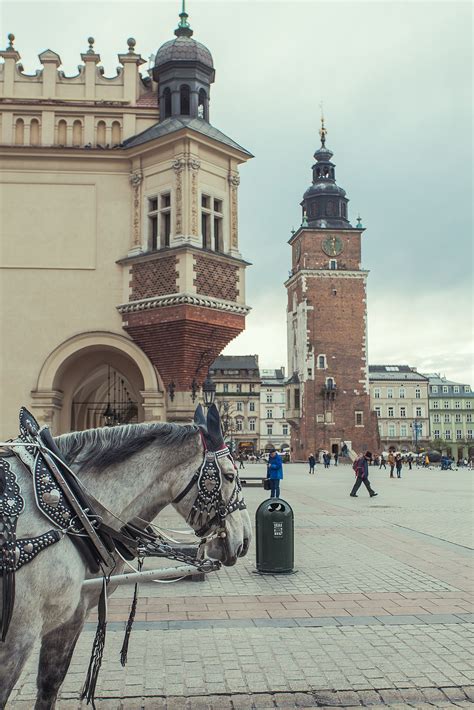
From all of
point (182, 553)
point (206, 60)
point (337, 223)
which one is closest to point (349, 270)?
point (337, 223)

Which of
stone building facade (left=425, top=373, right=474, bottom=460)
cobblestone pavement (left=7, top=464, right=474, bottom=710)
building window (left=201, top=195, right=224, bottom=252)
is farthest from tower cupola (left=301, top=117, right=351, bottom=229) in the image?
cobblestone pavement (left=7, top=464, right=474, bottom=710)

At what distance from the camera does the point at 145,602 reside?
7781 millimetres

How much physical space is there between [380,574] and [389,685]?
4.32 m

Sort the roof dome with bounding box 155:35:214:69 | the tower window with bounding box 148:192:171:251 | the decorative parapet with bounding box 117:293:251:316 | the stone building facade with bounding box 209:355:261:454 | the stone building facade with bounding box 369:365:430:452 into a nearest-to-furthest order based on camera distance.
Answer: the decorative parapet with bounding box 117:293:251:316, the tower window with bounding box 148:192:171:251, the roof dome with bounding box 155:35:214:69, the stone building facade with bounding box 209:355:261:454, the stone building facade with bounding box 369:365:430:452

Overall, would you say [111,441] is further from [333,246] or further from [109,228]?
[333,246]

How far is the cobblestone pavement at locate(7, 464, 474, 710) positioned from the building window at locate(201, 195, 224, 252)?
355 inches

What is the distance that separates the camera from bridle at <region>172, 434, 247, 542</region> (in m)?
3.84

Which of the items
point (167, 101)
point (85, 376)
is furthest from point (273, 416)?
point (167, 101)

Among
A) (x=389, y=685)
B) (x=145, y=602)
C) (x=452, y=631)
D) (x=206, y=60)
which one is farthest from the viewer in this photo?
(x=206, y=60)

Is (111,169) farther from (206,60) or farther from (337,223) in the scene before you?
(337,223)

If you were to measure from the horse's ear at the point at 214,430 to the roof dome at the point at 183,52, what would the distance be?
56.0ft

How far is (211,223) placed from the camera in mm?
17812

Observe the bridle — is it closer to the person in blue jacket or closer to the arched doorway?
the arched doorway

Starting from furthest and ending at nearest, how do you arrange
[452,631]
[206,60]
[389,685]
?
[206,60], [452,631], [389,685]
